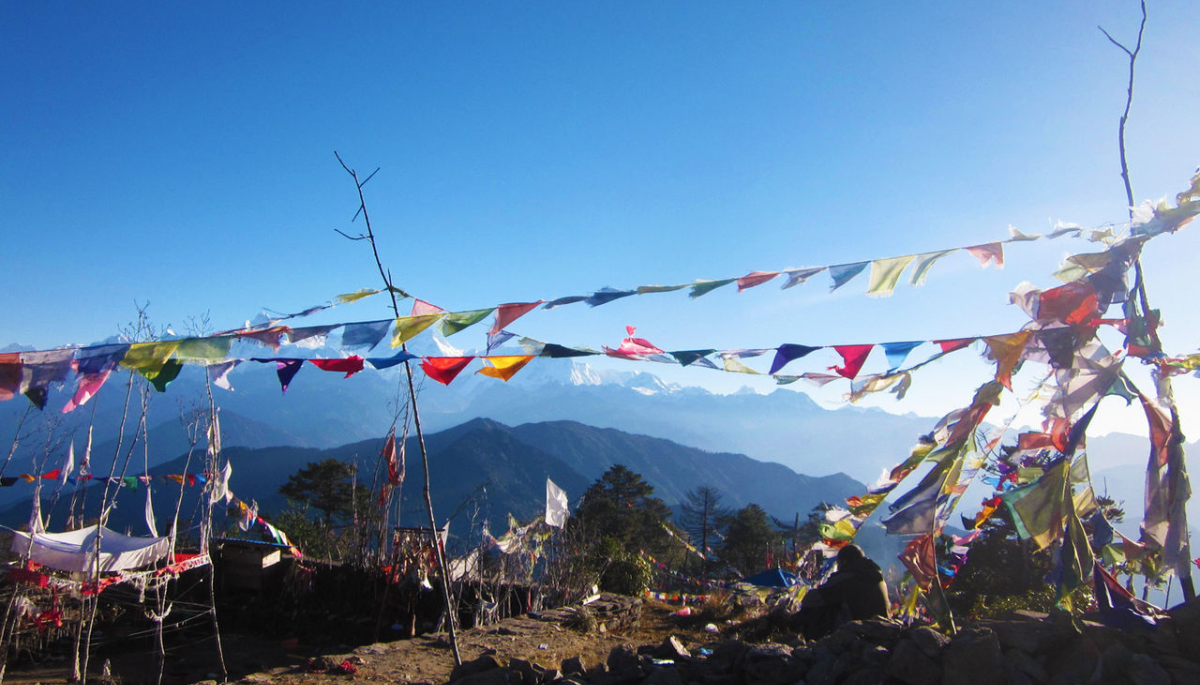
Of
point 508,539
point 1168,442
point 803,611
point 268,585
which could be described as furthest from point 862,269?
point 268,585

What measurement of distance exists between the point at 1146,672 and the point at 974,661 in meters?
0.90

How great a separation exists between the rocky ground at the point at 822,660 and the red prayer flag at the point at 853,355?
6.28 feet

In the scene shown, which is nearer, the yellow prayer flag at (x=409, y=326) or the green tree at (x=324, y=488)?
the yellow prayer flag at (x=409, y=326)

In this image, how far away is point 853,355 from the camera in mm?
4508

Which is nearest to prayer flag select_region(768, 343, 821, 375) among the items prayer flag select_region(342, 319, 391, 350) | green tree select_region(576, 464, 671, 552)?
prayer flag select_region(342, 319, 391, 350)

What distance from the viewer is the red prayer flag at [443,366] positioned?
481cm

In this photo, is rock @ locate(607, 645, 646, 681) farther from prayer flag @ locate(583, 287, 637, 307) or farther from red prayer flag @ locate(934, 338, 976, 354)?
red prayer flag @ locate(934, 338, 976, 354)

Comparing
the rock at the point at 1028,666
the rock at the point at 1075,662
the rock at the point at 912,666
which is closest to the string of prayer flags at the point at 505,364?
the rock at the point at 912,666

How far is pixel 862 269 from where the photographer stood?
4.91m

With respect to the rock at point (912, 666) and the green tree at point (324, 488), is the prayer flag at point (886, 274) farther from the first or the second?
the green tree at point (324, 488)

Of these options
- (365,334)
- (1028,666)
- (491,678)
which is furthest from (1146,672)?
(365,334)

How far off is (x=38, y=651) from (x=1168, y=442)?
1269 cm

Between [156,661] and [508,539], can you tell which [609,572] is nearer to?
[508,539]

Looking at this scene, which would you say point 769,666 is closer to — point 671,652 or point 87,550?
point 671,652
